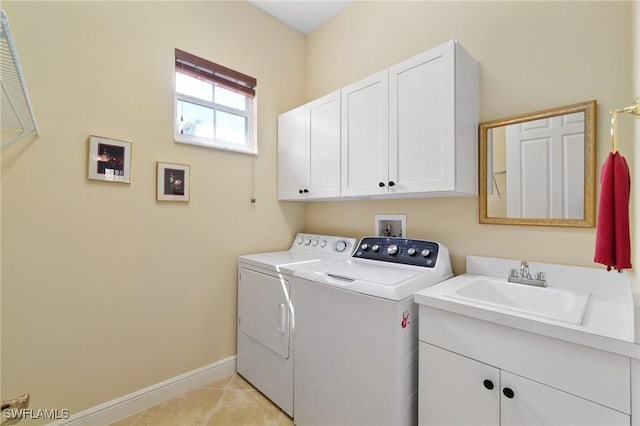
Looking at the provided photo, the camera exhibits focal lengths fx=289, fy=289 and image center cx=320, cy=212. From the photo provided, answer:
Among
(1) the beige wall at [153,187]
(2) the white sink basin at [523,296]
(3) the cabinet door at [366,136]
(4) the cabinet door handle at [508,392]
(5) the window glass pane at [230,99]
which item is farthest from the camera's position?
(5) the window glass pane at [230,99]

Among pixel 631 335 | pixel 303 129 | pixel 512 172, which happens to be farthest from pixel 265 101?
pixel 631 335

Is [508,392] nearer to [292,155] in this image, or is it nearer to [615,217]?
[615,217]

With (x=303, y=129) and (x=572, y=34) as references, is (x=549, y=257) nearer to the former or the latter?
(x=572, y=34)

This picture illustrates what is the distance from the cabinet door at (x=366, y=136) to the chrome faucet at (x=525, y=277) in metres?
0.81

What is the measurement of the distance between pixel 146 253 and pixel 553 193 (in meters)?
2.42

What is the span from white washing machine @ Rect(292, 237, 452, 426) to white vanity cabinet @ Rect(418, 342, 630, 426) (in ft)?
0.35

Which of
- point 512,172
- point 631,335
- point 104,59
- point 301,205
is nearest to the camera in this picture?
point 631,335

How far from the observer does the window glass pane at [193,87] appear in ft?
7.05

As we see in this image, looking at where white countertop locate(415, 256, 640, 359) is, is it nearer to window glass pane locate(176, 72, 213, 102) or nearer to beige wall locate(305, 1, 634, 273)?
beige wall locate(305, 1, 634, 273)

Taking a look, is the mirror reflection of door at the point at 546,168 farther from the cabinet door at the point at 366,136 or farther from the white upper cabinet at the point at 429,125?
the cabinet door at the point at 366,136

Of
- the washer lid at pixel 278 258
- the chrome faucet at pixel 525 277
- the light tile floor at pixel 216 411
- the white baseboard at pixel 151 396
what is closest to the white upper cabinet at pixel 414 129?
the chrome faucet at pixel 525 277

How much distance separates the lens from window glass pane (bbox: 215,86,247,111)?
236 cm

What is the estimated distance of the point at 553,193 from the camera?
4.90 ft

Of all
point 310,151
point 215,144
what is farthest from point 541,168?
point 215,144
